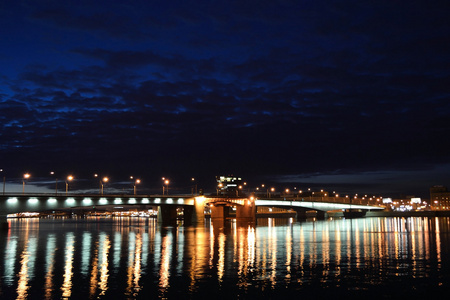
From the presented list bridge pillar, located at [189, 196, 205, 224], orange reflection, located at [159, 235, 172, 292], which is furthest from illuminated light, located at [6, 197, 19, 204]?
orange reflection, located at [159, 235, 172, 292]

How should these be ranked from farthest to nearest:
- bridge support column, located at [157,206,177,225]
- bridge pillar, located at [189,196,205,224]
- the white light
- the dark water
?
bridge support column, located at [157,206,177,225] < bridge pillar, located at [189,196,205,224] < the white light < the dark water

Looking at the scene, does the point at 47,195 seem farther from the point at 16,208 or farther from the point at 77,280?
the point at 77,280

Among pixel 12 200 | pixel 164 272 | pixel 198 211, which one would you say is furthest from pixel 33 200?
pixel 164 272

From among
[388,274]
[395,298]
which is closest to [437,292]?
[395,298]

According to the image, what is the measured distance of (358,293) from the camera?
25.2 m

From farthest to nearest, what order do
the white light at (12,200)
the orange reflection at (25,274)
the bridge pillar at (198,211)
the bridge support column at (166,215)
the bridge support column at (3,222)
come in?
the bridge support column at (166,215), the bridge pillar at (198,211), the white light at (12,200), the bridge support column at (3,222), the orange reflection at (25,274)

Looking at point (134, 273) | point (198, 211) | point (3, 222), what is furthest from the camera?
point (198, 211)

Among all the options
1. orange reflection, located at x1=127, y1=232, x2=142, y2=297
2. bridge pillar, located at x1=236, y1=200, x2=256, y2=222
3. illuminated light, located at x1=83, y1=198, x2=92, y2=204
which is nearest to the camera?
orange reflection, located at x1=127, y1=232, x2=142, y2=297

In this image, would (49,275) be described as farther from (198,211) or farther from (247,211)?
(247,211)

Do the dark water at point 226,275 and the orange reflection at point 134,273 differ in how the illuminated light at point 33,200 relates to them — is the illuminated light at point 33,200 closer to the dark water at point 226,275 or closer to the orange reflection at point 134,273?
the dark water at point 226,275

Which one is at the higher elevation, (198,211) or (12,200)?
(12,200)

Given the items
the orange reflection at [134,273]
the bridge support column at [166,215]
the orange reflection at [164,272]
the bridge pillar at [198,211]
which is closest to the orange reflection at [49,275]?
the orange reflection at [134,273]

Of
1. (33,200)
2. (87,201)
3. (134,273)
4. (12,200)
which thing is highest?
(12,200)

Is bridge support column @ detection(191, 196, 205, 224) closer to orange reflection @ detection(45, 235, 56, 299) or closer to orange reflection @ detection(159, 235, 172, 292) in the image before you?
orange reflection @ detection(159, 235, 172, 292)
